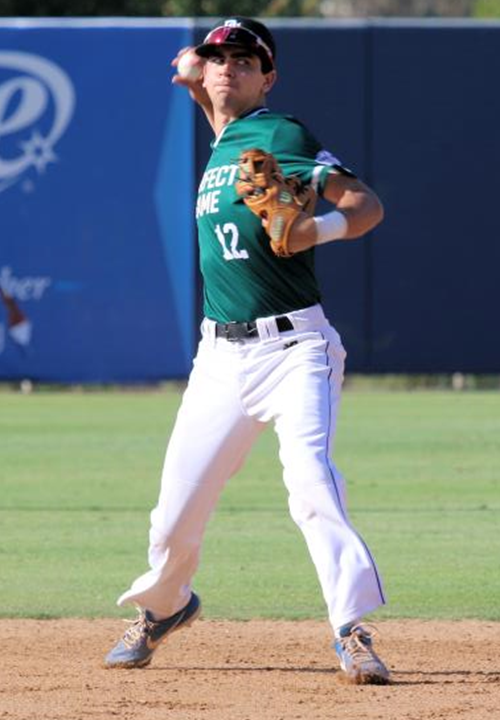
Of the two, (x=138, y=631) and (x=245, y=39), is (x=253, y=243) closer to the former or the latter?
(x=245, y=39)

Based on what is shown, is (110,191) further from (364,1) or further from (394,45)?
(364,1)

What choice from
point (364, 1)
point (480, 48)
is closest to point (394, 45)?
point (480, 48)

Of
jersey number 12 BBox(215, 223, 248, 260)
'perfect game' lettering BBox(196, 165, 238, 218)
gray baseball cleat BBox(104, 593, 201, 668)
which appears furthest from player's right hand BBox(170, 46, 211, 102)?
gray baseball cleat BBox(104, 593, 201, 668)

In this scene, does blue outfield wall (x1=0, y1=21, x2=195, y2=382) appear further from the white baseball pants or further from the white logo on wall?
the white baseball pants

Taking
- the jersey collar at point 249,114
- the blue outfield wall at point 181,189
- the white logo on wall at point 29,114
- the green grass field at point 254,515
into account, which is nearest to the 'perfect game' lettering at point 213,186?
the jersey collar at point 249,114

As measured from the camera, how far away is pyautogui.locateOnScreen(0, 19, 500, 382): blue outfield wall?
1702 centimetres

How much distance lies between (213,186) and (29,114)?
11.8 metres

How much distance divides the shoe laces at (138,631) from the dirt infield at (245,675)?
0.10 m

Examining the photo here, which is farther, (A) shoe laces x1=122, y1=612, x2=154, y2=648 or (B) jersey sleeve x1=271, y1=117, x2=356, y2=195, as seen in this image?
(A) shoe laces x1=122, y1=612, x2=154, y2=648

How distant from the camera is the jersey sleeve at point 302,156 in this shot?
216 inches

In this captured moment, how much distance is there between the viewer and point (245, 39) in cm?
564

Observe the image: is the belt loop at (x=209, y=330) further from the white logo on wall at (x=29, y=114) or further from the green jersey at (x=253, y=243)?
the white logo on wall at (x=29, y=114)

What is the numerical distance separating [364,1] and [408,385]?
4576 centimetres

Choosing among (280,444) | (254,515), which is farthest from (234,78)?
(254,515)
